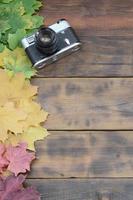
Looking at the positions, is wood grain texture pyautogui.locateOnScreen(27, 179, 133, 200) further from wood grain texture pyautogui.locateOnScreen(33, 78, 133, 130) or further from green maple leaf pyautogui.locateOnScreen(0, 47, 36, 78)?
green maple leaf pyautogui.locateOnScreen(0, 47, 36, 78)

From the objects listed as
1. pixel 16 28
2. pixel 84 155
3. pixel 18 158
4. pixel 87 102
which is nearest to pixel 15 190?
pixel 18 158

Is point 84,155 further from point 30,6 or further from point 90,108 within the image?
point 30,6

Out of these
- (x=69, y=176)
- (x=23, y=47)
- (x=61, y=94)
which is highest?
(x=23, y=47)

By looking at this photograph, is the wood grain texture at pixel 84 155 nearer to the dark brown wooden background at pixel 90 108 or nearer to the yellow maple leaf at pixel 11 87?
the dark brown wooden background at pixel 90 108

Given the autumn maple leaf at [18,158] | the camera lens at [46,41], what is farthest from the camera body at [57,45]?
the autumn maple leaf at [18,158]

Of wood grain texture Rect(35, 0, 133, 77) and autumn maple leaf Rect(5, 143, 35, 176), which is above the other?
wood grain texture Rect(35, 0, 133, 77)

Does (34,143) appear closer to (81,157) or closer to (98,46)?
(81,157)

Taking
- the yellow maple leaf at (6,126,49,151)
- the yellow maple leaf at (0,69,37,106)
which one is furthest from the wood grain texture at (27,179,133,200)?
the yellow maple leaf at (0,69,37,106)

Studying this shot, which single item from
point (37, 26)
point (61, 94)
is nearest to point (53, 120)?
point (61, 94)
